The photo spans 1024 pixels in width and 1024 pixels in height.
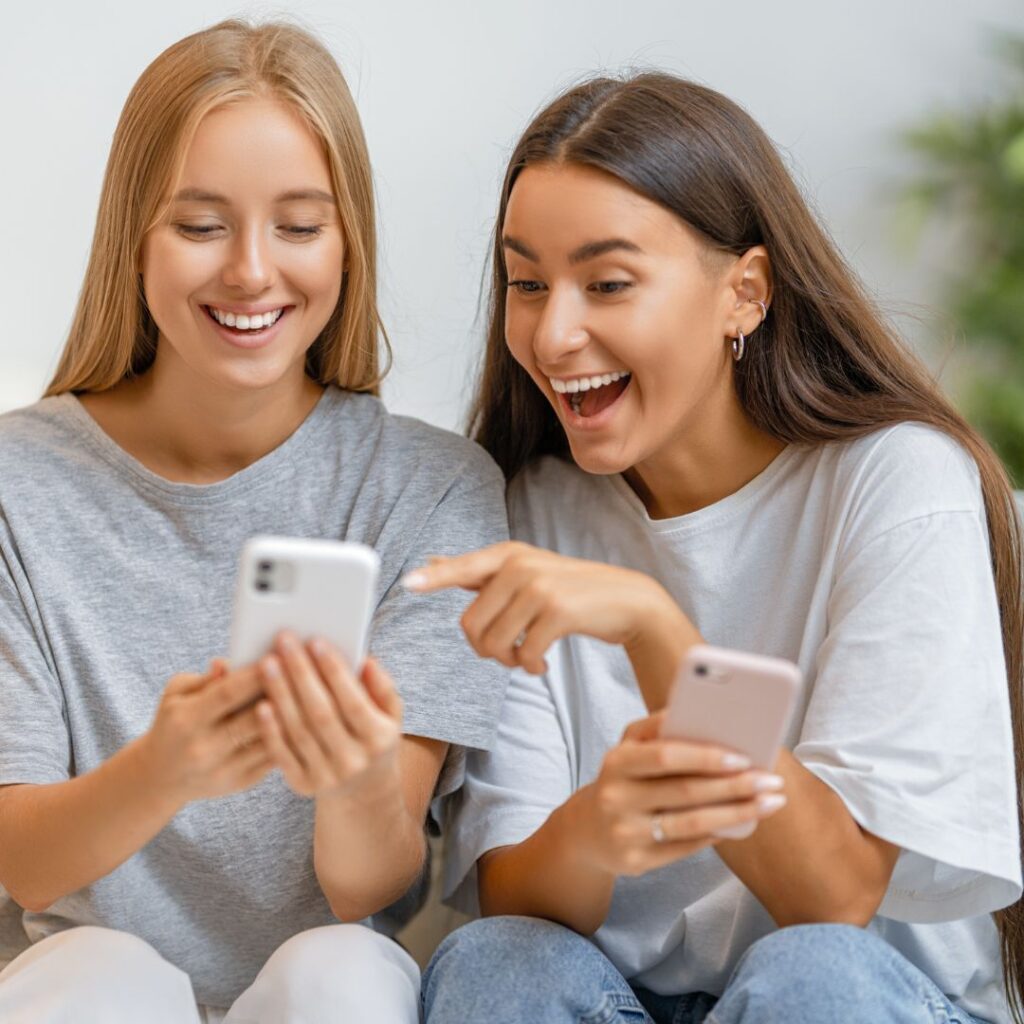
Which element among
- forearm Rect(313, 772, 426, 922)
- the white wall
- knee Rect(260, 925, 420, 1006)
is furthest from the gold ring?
the white wall

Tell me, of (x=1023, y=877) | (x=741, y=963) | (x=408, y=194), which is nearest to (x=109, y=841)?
(x=741, y=963)

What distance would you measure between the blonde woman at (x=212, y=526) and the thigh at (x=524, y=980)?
0.06 meters

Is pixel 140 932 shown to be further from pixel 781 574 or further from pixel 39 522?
pixel 781 574

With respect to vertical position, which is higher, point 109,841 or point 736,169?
point 736,169

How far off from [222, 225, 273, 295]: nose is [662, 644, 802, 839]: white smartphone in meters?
0.61

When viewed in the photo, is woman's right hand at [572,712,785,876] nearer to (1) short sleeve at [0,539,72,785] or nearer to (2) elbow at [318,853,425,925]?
(2) elbow at [318,853,425,925]

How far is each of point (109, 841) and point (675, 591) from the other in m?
0.61

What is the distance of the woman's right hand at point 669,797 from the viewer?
106 centimetres

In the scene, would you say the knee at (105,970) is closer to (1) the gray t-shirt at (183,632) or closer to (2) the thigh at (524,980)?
(1) the gray t-shirt at (183,632)

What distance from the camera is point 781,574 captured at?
4.84ft

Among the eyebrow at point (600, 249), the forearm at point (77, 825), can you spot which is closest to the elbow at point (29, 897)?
the forearm at point (77, 825)

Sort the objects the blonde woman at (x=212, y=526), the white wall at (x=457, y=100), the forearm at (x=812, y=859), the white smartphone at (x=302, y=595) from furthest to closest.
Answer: the white wall at (x=457, y=100)
the blonde woman at (x=212, y=526)
the forearm at (x=812, y=859)
the white smartphone at (x=302, y=595)

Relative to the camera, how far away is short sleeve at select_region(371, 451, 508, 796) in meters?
1.45

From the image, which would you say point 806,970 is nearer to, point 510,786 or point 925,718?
point 925,718
